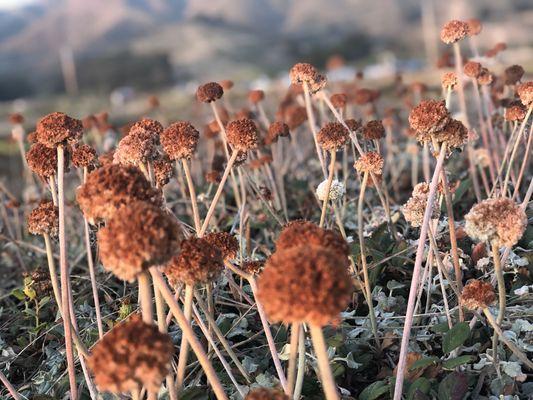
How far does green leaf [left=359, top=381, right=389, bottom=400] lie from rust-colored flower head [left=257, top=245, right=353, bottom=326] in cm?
87

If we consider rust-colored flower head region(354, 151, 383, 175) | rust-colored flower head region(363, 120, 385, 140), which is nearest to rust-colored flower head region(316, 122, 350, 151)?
rust-colored flower head region(354, 151, 383, 175)

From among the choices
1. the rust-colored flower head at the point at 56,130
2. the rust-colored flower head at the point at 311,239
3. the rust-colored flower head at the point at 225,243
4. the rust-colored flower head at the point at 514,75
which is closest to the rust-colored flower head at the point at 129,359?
the rust-colored flower head at the point at 311,239

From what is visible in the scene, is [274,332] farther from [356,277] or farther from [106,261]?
[106,261]

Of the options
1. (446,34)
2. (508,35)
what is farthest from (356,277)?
(508,35)

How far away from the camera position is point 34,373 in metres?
2.46

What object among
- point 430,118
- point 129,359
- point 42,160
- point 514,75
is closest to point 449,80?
point 514,75

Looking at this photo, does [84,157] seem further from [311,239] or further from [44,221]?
[311,239]

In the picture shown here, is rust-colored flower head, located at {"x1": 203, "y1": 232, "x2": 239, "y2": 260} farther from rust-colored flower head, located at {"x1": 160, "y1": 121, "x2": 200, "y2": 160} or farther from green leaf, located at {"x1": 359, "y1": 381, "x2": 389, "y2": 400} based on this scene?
green leaf, located at {"x1": 359, "y1": 381, "x2": 389, "y2": 400}

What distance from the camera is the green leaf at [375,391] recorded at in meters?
1.87

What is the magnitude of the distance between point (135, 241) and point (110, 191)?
0.67 feet

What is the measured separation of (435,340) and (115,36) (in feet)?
252

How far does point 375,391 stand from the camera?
1884 millimetres

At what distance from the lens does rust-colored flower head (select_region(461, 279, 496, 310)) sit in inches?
66.9

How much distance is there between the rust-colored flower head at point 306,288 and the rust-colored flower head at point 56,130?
0.99 m
